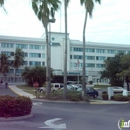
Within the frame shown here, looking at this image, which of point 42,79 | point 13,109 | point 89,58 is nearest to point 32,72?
point 42,79

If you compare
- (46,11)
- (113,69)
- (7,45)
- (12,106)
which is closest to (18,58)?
(7,45)

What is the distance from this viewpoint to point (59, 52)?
9319 cm

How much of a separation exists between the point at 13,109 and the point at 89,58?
85.9 metres

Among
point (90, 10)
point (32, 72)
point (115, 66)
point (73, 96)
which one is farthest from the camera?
point (32, 72)

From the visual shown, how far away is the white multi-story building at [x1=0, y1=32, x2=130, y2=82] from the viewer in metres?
89.0

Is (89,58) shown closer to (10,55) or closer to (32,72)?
(10,55)

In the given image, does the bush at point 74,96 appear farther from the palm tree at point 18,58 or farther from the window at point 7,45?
the window at point 7,45

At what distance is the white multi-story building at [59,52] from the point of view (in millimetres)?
89000

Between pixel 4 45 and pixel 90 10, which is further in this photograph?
pixel 4 45

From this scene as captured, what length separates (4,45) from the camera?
8812 centimetres

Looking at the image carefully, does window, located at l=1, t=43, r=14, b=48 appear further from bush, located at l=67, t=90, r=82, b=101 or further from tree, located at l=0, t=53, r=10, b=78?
bush, located at l=67, t=90, r=82, b=101

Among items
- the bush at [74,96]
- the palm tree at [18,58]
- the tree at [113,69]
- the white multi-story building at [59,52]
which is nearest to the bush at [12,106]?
the bush at [74,96]

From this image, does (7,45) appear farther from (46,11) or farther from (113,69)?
(46,11)

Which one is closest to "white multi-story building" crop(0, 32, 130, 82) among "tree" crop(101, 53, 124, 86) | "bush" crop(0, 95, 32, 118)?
"tree" crop(101, 53, 124, 86)
